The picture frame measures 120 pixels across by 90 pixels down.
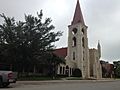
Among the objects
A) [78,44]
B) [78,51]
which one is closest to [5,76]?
[78,51]

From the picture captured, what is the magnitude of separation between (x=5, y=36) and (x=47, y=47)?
6.94 metres

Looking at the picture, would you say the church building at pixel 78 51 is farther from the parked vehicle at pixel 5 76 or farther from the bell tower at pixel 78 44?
the parked vehicle at pixel 5 76

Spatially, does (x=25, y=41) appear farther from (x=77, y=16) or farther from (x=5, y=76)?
(x=77, y=16)

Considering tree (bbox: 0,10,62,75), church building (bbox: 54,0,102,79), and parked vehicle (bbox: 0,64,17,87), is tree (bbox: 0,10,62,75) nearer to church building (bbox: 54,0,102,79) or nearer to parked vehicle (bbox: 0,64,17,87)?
parked vehicle (bbox: 0,64,17,87)

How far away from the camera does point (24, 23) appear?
3756 cm

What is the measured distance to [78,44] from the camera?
195ft

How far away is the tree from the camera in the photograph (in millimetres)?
33781

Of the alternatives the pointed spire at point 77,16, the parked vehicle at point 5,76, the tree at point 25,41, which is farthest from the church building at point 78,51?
the parked vehicle at point 5,76

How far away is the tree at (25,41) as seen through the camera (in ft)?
111

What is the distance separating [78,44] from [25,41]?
27.3m

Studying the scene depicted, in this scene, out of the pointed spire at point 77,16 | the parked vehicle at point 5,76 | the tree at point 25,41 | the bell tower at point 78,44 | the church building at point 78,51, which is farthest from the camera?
the pointed spire at point 77,16

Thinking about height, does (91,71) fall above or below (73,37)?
below

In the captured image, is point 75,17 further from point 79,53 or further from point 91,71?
point 91,71

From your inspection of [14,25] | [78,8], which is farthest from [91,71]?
[14,25]
